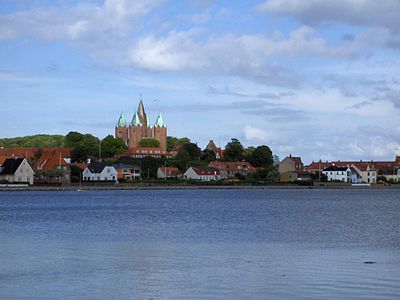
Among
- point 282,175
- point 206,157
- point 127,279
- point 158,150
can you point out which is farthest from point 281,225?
point 158,150

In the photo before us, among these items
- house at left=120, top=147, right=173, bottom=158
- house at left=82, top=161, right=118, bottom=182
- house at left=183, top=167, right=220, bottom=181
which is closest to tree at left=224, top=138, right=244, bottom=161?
house at left=120, top=147, right=173, bottom=158

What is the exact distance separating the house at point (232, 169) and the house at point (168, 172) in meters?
7.85

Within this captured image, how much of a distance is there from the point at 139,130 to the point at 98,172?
75.7 metres

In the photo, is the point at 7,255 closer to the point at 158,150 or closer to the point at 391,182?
the point at 391,182

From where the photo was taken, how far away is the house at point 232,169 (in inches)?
5384

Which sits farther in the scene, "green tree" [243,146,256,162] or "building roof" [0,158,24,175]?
"green tree" [243,146,256,162]

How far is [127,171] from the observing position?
12825 centimetres

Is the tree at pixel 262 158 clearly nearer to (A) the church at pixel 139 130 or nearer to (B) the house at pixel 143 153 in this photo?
(B) the house at pixel 143 153

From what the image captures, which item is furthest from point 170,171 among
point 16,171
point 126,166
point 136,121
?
point 136,121

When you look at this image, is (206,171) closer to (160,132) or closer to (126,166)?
(126,166)

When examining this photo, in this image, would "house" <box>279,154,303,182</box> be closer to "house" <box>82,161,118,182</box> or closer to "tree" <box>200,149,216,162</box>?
"tree" <box>200,149,216,162</box>

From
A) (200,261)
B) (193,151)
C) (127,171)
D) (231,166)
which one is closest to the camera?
(200,261)

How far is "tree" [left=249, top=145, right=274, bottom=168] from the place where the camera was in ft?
479

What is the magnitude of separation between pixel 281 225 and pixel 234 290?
2241cm
